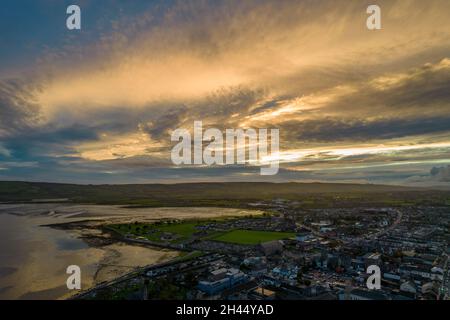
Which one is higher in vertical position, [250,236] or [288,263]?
[288,263]

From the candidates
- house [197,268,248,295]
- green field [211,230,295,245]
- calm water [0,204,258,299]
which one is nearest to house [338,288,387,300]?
house [197,268,248,295]

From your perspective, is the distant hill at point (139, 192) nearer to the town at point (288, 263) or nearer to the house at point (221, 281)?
the town at point (288, 263)

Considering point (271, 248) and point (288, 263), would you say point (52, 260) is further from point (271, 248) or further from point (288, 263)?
point (288, 263)

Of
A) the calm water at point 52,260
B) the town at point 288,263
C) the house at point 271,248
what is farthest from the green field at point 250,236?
the calm water at point 52,260

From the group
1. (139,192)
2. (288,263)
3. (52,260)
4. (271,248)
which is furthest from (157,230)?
(139,192)
